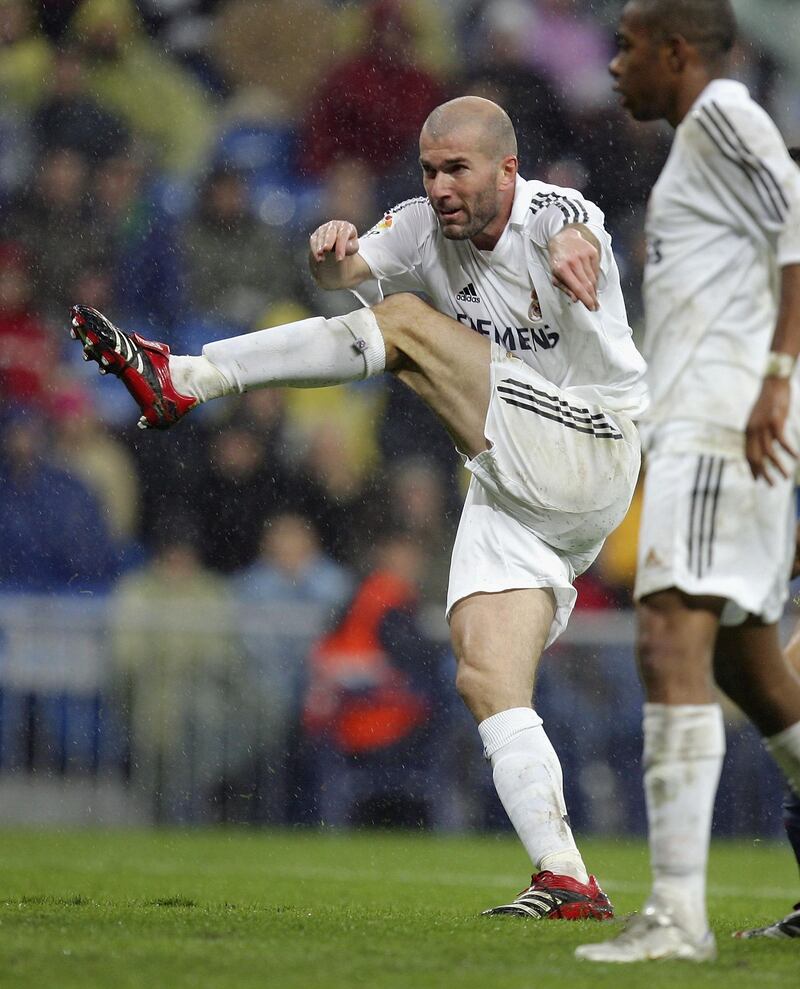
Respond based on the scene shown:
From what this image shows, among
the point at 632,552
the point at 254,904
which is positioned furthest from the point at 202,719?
the point at 254,904

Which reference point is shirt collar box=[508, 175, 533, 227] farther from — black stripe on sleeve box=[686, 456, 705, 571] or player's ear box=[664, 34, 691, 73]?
black stripe on sleeve box=[686, 456, 705, 571]

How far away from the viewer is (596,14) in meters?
11.8

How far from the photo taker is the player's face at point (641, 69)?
3480 mm

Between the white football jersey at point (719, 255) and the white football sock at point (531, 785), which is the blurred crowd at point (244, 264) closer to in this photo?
the white football sock at point (531, 785)

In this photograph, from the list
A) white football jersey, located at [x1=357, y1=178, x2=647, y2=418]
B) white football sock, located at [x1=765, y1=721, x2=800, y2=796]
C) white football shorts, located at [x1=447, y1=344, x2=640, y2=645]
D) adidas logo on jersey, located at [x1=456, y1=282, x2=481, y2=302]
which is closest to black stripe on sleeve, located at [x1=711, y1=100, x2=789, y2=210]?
white football sock, located at [x1=765, y1=721, x2=800, y2=796]

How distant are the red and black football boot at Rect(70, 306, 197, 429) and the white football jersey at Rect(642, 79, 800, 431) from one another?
5.62ft

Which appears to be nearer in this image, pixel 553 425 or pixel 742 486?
pixel 742 486

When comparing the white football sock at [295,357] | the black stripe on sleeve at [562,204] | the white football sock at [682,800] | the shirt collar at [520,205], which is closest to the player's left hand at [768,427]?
the white football sock at [682,800]

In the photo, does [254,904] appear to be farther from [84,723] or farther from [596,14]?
[596,14]

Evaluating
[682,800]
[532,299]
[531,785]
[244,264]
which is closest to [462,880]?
[531,785]

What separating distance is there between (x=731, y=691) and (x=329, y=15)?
9.29 m

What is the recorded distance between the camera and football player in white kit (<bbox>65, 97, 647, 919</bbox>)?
187 inches

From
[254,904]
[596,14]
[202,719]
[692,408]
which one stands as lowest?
[254,904]

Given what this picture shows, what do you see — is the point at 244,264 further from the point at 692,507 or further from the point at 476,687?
the point at 692,507
